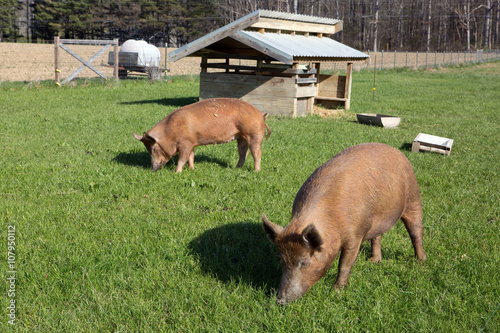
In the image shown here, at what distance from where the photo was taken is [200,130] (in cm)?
739

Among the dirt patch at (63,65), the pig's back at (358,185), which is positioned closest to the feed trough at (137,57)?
the dirt patch at (63,65)

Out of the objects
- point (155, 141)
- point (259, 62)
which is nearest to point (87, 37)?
point (259, 62)

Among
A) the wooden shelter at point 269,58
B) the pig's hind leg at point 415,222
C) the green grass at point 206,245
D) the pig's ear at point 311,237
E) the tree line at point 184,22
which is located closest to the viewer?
the pig's ear at point 311,237

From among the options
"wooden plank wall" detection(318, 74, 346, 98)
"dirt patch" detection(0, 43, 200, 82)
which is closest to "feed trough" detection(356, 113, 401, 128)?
"wooden plank wall" detection(318, 74, 346, 98)

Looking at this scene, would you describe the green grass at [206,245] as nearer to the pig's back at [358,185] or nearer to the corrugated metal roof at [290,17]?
the pig's back at [358,185]

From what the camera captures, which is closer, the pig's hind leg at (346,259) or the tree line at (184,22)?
the pig's hind leg at (346,259)

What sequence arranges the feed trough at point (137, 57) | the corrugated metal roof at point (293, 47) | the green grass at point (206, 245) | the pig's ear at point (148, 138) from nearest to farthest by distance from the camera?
the green grass at point (206, 245) < the pig's ear at point (148, 138) < the corrugated metal roof at point (293, 47) < the feed trough at point (137, 57)

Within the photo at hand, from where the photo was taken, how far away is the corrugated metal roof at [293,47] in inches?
521

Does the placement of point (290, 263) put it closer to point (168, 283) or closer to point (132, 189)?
point (168, 283)

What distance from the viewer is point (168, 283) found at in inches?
157

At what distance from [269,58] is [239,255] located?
448 inches

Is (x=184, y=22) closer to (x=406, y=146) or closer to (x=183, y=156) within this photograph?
(x=406, y=146)

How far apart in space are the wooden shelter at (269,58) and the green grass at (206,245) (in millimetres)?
4247

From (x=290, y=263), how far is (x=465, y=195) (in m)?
4.43
